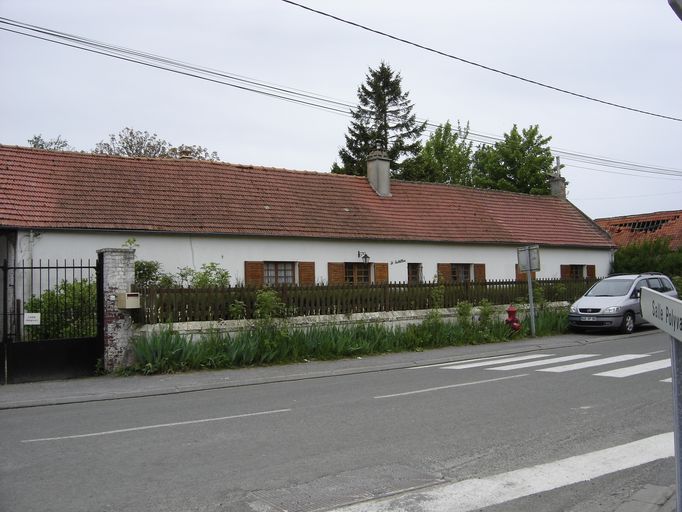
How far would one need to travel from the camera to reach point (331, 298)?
661 inches

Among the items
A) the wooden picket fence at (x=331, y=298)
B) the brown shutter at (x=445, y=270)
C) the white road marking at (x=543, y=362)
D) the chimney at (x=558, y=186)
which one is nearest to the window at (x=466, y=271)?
the brown shutter at (x=445, y=270)

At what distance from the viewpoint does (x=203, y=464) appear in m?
6.10

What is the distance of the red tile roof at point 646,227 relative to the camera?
121 ft

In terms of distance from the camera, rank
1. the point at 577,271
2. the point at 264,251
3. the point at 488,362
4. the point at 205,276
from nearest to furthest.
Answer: the point at 488,362 → the point at 205,276 → the point at 264,251 → the point at 577,271

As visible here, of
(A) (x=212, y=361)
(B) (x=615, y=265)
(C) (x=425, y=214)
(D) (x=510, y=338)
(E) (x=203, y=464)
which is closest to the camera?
(E) (x=203, y=464)

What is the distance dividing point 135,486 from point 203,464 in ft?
2.58

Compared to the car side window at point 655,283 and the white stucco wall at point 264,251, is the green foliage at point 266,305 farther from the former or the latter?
the car side window at point 655,283

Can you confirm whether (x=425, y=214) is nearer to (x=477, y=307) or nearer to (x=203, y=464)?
(x=477, y=307)

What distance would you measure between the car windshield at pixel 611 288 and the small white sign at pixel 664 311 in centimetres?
1760

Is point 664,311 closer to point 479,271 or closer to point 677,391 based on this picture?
point 677,391

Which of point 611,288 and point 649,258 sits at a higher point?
point 649,258

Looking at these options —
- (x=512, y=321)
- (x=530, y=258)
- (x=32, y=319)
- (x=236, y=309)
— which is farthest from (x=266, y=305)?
(x=530, y=258)

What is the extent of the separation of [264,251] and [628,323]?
38.3ft

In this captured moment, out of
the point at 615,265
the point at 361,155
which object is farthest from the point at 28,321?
the point at 361,155
